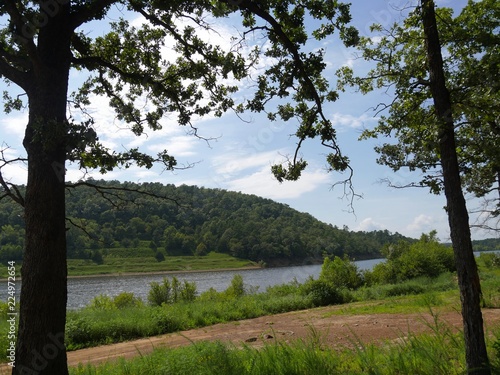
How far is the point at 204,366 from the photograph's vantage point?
5.27 m

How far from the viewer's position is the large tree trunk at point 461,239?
16.6ft

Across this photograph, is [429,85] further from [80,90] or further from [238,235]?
[238,235]

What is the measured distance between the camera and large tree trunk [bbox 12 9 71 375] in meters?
4.60

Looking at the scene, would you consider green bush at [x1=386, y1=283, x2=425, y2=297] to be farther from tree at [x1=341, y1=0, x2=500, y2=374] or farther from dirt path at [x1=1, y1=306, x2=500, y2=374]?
tree at [x1=341, y1=0, x2=500, y2=374]

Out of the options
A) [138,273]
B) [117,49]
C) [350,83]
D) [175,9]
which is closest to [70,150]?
[175,9]

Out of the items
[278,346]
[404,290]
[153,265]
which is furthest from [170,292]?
[153,265]

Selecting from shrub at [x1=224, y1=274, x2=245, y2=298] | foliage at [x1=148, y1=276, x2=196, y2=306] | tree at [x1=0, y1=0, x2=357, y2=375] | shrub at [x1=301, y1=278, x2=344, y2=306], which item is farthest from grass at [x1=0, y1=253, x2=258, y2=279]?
tree at [x1=0, y1=0, x2=357, y2=375]

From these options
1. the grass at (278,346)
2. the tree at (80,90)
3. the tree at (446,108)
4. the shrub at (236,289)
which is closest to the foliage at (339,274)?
the grass at (278,346)

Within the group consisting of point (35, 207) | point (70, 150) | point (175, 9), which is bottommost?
point (35, 207)

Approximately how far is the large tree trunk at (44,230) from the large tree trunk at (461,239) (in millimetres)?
4939

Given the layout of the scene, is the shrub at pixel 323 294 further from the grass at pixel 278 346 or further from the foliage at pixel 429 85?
the foliage at pixel 429 85

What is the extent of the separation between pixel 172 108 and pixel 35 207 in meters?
3.74

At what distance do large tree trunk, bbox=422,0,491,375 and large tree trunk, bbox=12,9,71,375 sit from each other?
4.94 meters

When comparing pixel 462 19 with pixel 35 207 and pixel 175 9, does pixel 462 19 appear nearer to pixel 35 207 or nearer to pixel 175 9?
pixel 175 9
